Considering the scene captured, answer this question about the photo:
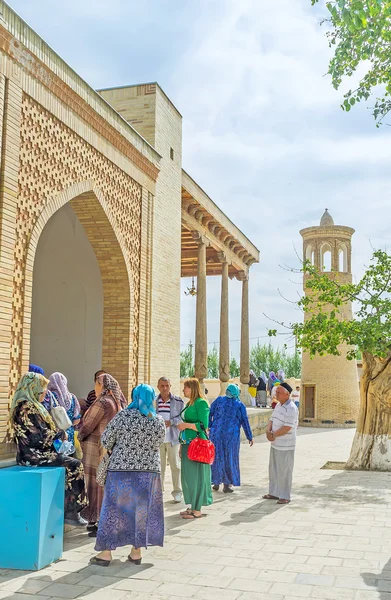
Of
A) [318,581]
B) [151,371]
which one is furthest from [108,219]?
A: [318,581]

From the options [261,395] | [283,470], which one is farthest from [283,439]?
[261,395]

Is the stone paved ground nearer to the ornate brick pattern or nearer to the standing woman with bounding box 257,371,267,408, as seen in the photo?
the ornate brick pattern

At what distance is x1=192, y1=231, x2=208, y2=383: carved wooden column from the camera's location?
15609 millimetres

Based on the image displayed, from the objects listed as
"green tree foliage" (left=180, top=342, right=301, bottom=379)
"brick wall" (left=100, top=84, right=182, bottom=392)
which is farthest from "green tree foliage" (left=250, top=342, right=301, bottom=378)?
"brick wall" (left=100, top=84, right=182, bottom=392)

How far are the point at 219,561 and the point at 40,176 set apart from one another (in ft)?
15.6

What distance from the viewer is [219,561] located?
192 inches

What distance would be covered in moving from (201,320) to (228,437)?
8.06m

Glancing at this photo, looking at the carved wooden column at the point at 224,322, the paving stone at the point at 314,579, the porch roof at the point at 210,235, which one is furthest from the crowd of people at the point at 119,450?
the carved wooden column at the point at 224,322

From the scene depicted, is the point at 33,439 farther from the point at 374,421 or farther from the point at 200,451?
the point at 374,421

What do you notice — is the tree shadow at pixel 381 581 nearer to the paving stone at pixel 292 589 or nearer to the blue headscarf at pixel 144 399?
the paving stone at pixel 292 589

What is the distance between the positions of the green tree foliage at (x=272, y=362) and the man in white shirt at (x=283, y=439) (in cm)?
4838

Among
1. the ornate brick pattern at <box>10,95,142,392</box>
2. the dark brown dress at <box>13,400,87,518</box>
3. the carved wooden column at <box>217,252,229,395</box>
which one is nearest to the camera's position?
the dark brown dress at <box>13,400,87,518</box>

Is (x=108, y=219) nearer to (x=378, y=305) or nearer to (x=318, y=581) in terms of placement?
(x=378, y=305)

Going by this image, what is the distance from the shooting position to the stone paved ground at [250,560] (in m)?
4.16
